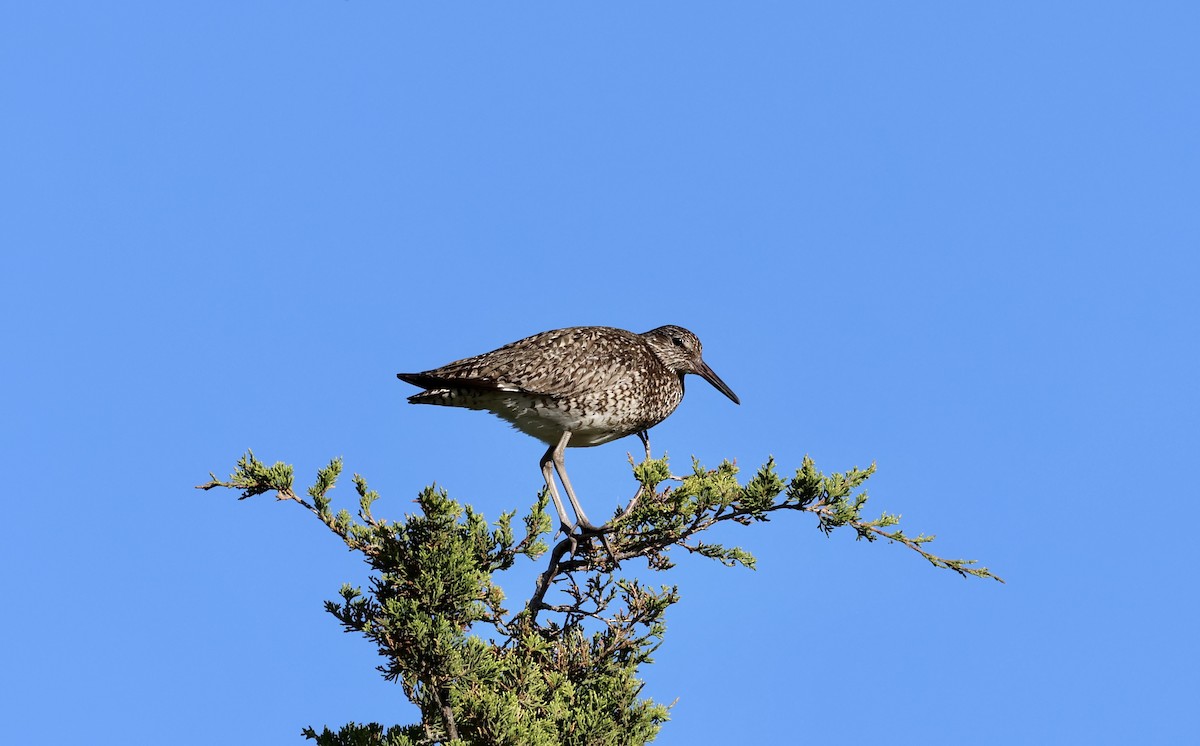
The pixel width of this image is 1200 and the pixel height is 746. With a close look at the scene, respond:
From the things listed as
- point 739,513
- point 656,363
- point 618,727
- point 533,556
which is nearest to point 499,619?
point 533,556

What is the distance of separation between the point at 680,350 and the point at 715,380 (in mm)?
455

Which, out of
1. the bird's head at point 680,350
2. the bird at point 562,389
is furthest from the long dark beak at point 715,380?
the bird at point 562,389

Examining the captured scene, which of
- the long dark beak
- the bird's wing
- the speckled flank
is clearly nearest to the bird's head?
the long dark beak

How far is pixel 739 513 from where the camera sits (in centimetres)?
820

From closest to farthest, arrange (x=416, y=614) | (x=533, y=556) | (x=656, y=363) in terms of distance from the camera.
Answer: (x=416, y=614) < (x=533, y=556) < (x=656, y=363)

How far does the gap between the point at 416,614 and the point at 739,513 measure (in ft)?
7.10

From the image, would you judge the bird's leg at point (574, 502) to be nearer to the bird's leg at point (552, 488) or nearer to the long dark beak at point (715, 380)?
the bird's leg at point (552, 488)

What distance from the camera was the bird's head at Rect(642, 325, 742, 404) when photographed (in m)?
11.0

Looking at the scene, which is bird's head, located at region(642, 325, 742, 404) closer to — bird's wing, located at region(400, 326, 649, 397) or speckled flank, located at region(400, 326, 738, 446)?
speckled flank, located at region(400, 326, 738, 446)

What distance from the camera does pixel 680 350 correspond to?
11125 millimetres

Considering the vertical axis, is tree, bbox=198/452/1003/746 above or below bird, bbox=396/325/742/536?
below

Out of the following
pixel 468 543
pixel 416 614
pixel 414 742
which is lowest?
pixel 414 742

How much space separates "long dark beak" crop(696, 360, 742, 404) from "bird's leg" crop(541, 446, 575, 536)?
184 cm

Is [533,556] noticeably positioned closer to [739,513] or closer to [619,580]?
[619,580]
